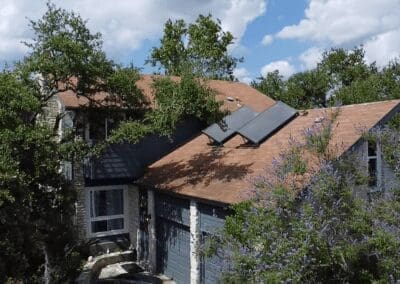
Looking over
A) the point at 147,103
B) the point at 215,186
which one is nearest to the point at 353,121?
the point at 215,186

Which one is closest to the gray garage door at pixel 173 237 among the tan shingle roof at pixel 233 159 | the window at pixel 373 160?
the tan shingle roof at pixel 233 159

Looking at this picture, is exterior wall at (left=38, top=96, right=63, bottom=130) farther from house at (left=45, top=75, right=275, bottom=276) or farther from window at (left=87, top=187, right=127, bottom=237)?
window at (left=87, top=187, right=127, bottom=237)

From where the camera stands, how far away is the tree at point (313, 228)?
358 inches

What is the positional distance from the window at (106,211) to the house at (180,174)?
4 centimetres

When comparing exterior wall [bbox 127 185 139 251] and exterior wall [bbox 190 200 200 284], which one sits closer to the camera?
exterior wall [bbox 190 200 200 284]

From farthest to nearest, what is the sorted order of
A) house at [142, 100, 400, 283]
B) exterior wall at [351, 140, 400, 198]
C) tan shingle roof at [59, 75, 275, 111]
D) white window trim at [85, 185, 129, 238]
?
1. tan shingle roof at [59, 75, 275, 111]
2. white window trim at [85, 185, 129, 238]
3. house at [142, 100, 400, 283]
4. exterior wall at [351, 140, 400, 198]

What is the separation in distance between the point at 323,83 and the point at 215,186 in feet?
82.4

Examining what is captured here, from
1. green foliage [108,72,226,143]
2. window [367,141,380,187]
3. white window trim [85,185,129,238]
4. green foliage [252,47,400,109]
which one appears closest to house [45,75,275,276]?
white window trim [85,185,129,238]

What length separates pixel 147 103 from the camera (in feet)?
58.2

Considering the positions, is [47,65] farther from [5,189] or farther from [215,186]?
[215,186]

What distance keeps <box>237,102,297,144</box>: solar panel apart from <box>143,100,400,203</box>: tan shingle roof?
0.79ft

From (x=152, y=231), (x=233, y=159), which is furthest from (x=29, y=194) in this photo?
(x=233, y=159)

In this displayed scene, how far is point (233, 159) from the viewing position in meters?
16.4

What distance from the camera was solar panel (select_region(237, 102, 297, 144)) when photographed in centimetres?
1673
